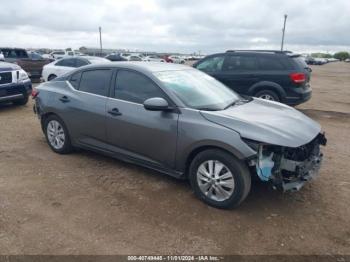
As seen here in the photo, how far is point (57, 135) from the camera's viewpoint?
579cm

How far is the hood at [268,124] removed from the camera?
3.76m

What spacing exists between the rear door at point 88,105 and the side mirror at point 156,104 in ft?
3.15

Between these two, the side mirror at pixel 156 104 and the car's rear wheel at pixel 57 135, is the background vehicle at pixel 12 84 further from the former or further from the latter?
the side mirror at pixel 156 104

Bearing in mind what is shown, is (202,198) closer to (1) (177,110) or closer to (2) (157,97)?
(1) (177,110)

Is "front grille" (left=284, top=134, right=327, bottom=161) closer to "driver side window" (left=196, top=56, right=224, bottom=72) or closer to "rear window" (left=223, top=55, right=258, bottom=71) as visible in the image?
"rear window" (left=223, top=55, right=258, bottom=71)

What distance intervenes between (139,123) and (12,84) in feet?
19.7

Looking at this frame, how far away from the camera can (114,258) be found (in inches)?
124

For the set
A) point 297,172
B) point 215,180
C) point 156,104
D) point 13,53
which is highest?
point 13,53

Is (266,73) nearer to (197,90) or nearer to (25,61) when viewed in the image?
(197,90)

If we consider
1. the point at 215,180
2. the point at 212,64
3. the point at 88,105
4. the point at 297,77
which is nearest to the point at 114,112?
the point at 88,105

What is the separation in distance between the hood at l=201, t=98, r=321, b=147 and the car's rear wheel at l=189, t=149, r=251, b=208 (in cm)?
34

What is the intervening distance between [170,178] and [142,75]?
4.73 feet

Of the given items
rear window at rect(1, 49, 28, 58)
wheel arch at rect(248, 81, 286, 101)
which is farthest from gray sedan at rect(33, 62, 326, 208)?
rear window at rect(1, 49, 28, 58)

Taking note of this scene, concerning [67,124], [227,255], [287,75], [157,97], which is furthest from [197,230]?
[287,75]
